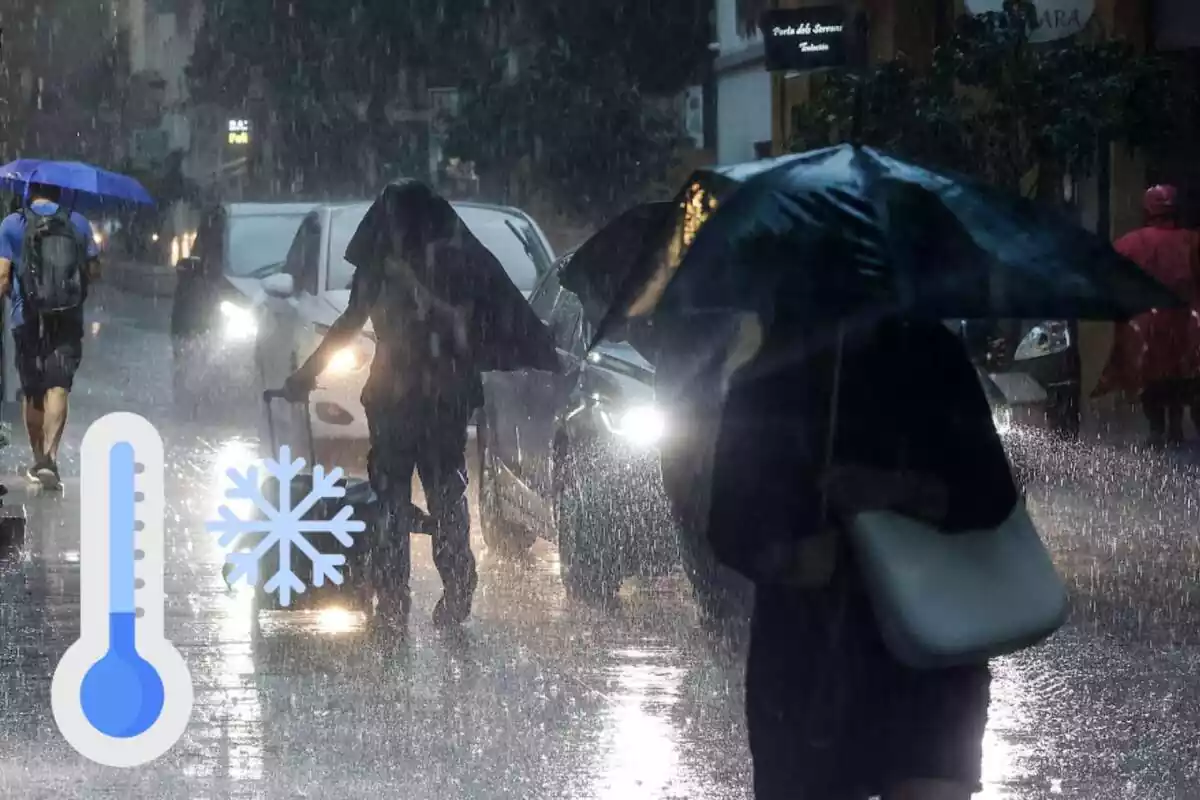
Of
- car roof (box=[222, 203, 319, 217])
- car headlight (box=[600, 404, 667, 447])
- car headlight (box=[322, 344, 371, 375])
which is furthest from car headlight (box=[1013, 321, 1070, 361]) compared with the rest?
car headlight (box=[600, 404, 667, 447])

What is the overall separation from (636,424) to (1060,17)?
38.2 feet

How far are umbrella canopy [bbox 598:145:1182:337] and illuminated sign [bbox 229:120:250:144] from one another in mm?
37329

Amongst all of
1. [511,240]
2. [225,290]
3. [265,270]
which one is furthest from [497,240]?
[225,290]

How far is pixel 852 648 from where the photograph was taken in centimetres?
419

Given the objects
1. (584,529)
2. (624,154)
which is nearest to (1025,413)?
(584,529)

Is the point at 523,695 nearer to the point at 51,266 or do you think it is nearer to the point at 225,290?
the point at 51,266

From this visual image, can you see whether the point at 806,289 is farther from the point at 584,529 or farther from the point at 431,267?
the point at 584,529

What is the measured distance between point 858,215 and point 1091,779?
2.78 meters

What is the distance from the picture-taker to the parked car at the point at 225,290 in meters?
17.6

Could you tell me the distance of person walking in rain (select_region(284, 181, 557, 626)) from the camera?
27.5ft

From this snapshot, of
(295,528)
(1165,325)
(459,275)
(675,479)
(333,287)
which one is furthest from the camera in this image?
(1165,325)

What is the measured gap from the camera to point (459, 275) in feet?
27.6

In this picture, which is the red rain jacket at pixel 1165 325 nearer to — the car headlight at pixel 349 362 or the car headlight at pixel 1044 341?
the car headlight at pixel 1044 341

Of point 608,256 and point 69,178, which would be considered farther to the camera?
point 69,178
